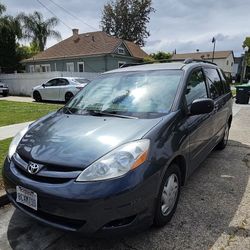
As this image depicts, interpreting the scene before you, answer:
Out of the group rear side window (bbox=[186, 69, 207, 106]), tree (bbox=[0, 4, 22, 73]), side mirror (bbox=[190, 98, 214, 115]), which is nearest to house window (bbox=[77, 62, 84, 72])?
tree (bbox=[0, 4, 22, 73])

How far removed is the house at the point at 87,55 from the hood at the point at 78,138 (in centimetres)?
2226

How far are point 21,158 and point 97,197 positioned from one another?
39.5 inches

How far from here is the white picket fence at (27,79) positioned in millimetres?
20000

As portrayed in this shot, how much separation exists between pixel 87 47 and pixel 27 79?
26.4ft

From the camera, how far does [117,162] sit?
2424mm

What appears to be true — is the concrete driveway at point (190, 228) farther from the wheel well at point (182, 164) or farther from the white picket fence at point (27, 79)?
the white picket fence at point (27, 79)

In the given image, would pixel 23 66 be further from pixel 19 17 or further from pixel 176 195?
pixel 176 195

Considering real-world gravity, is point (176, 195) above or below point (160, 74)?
below

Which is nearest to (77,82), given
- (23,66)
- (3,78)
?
(3,78)

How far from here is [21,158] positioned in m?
2.81

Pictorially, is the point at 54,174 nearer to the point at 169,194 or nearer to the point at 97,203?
the point at 97,203

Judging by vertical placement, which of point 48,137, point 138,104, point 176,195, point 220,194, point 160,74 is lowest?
point 220,194

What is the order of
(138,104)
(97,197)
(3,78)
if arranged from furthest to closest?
(3,78), (138,104), (97,197)

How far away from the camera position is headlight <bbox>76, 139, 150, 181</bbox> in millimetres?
2350
